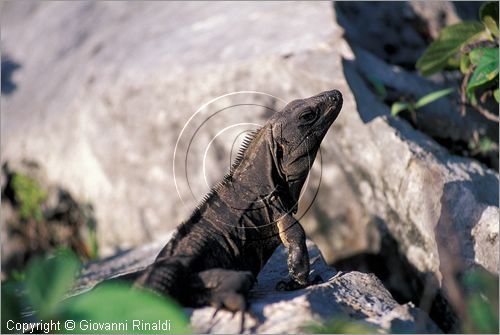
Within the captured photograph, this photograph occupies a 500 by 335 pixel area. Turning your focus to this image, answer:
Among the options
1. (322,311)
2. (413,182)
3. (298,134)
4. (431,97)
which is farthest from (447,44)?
(322,311)

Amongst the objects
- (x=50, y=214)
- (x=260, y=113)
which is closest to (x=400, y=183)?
(x=260, y=113)

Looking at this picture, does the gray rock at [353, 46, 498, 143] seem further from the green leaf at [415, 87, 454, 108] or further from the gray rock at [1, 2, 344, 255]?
the gray rock at [1, 2, 344, 255]

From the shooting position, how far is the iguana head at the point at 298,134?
528 centimetres

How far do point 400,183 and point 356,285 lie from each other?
244 cm

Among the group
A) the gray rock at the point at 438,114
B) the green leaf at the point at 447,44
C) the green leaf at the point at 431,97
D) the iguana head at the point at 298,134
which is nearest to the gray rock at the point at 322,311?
the iguana head at the point at 298,134

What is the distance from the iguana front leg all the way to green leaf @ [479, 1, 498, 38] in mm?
3844

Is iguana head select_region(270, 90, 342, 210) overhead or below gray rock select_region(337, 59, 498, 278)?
A: overhead

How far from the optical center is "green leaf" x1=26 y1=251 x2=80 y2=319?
8.97ft

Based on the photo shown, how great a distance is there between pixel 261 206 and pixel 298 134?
648 millimetres

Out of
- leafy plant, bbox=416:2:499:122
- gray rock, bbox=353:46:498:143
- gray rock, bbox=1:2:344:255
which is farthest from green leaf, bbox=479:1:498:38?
gray rock, bbox=1:2:344:255

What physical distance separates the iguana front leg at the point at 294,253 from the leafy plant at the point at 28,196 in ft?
19.8

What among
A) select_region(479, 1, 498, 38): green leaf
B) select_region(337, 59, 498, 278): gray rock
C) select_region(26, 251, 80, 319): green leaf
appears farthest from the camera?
select_region(479, 1, 498, 38): green leaf

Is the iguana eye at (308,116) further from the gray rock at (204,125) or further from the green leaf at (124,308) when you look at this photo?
the green leaf at (124,308)

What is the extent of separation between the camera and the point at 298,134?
532 centimetres
